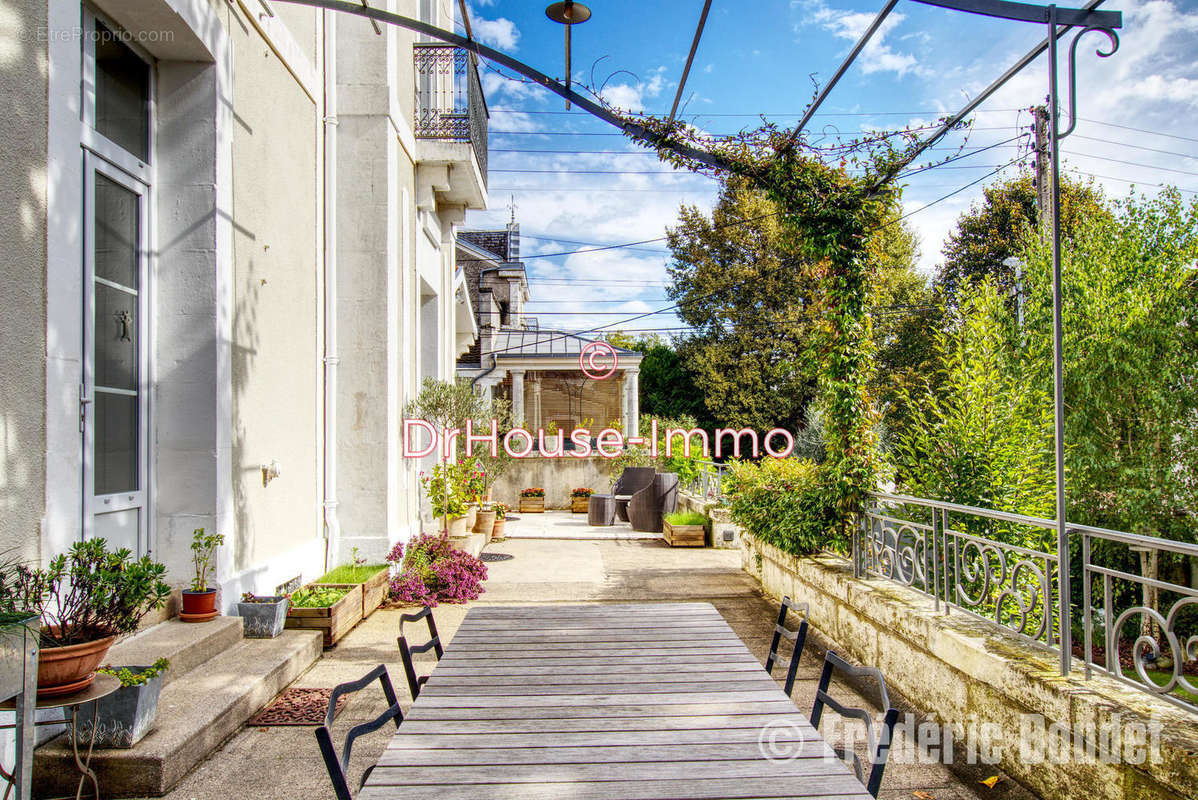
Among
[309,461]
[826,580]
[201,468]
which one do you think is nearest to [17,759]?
[201,468]

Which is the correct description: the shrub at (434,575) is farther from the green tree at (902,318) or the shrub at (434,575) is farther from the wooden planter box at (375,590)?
the green tree at (902,318)

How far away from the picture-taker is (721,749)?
1.83 meters

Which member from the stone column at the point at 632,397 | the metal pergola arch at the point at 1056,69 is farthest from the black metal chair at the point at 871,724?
the stone column at the point at 632,397

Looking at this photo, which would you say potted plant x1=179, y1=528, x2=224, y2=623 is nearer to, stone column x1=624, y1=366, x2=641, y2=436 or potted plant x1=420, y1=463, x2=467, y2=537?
potted plant x1=420, y1=463, x2=467, y2=537

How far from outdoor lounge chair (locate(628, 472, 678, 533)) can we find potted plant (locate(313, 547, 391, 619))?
638 centimetres

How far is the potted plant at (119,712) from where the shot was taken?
2.72 meters

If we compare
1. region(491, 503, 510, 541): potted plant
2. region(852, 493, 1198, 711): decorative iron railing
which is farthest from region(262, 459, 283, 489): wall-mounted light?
region(491, 503, 510, 541): potted plant

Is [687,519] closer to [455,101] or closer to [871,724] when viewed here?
[455,101]

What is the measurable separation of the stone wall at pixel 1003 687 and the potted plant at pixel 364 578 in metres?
3.64

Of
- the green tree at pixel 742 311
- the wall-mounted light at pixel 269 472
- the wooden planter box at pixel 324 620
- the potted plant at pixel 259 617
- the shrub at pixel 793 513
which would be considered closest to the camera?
the potted plant at pixel 259 617

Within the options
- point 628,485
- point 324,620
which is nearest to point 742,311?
point 628,485

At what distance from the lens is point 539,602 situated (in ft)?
21.5

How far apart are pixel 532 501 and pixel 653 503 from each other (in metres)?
3.85

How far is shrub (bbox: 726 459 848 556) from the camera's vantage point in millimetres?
5594
